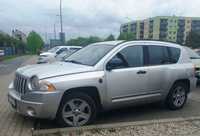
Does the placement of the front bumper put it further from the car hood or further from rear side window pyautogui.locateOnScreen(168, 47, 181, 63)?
rear side window pyautogui.locateOnScreen(168, 47, 181, 63)

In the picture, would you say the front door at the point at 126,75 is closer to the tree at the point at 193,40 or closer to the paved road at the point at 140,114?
the paved road at the point at 140,114

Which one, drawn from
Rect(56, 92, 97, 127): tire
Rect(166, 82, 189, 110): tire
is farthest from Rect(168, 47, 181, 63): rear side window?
Rect(56, 92, 97, 127): tire

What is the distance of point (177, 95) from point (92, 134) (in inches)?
114

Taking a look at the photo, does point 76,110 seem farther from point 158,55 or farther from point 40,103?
point 158,55

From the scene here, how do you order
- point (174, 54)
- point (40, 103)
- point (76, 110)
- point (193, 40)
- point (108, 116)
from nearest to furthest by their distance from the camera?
point (40, 103), point (76, 110), point (108, 116), point (174, 54), point (193, 40)

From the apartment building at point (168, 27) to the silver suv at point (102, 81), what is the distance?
308 ft

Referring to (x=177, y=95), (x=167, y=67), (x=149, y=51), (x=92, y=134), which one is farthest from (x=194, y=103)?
(x=92, y=134)

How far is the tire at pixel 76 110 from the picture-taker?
445cm

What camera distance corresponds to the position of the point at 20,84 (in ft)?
15.1

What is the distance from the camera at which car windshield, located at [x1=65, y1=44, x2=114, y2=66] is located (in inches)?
197

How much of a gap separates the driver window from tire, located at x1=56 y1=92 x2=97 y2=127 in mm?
894

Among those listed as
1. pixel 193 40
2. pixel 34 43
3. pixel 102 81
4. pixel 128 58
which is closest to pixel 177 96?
pixel 128 58

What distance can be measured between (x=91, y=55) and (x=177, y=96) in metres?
2.52

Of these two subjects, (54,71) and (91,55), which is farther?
(91,55)
